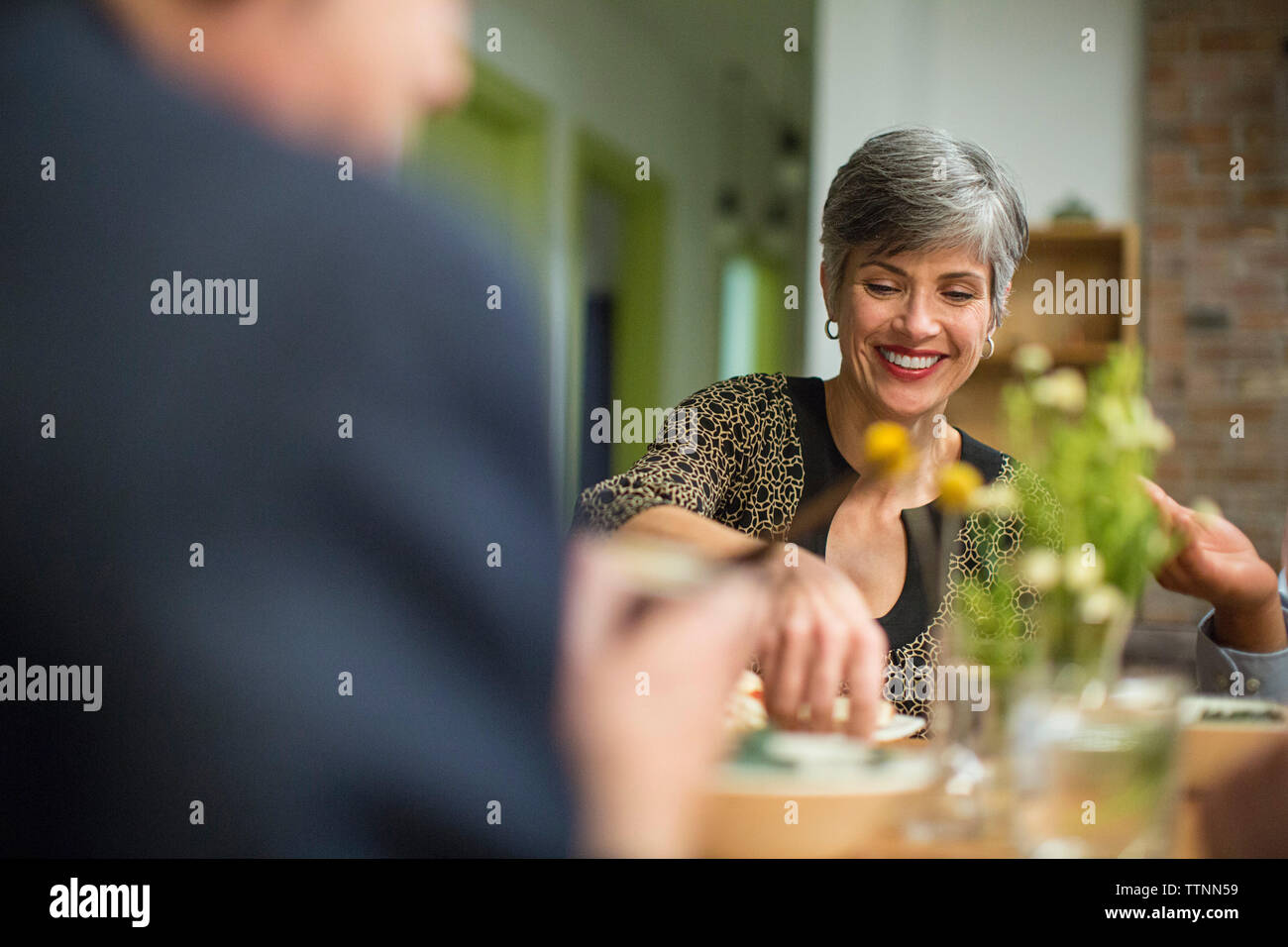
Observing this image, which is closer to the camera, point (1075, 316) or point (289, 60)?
point (289, 60)

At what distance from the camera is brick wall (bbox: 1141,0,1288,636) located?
192 centimetres

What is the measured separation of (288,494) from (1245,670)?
92cm

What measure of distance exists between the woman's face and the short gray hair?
2 cm

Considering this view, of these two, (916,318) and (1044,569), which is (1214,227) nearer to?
(916,318)

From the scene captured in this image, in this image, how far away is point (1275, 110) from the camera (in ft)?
6.93

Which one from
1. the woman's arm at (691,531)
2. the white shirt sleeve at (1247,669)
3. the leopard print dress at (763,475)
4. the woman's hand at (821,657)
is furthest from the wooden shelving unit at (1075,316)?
the woman's hand at (821,657)

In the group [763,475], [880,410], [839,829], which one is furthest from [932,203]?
[839,829]

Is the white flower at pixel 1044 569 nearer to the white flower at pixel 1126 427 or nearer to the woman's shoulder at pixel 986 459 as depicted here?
the white flower at pixel 1126 427

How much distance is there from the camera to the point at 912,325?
116 centimetres

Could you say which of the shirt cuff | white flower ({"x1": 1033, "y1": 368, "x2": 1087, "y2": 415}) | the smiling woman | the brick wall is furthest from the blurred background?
white flower ({"x1": 1033, "y1": 368, "x2": 1087, "y2": 415})

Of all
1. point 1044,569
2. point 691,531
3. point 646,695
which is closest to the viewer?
point 1044,569

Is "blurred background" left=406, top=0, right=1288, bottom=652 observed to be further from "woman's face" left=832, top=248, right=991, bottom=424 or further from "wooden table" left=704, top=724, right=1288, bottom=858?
"wooden table" left=704, top=724, right=1288, bottom=858

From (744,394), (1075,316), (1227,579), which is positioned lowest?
(1227,579)

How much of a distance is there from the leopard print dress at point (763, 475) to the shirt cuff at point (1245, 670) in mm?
223
